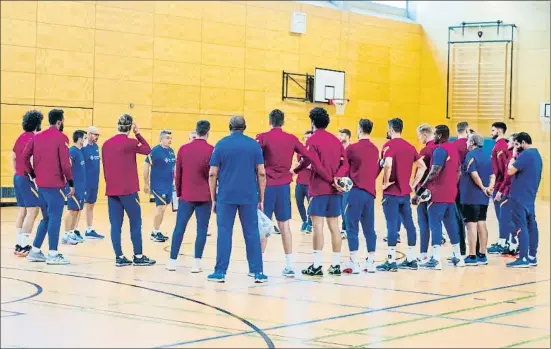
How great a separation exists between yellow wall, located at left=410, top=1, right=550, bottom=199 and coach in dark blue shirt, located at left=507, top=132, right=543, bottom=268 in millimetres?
16372

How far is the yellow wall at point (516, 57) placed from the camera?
26.5 m

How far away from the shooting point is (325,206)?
9.33m

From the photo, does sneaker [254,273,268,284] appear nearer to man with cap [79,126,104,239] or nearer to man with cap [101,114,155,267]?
man with cap [101,114,155,267]

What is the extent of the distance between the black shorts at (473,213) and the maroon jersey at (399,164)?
50.2 inches

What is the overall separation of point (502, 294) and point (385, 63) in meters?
19.6

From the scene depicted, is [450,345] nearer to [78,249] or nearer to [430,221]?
[430,221]

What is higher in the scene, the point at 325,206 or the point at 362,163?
the point at 362,163

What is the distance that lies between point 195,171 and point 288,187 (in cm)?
112

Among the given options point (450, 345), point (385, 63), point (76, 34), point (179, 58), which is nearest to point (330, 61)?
point (385, 63)

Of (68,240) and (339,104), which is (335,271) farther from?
(339,104)

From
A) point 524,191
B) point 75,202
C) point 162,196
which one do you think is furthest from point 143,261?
point 524,191

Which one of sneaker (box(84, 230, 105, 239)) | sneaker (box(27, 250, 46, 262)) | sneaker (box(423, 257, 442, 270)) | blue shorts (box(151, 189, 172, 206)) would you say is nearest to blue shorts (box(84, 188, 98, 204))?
sneaker (box(84, 230, 105, 239))

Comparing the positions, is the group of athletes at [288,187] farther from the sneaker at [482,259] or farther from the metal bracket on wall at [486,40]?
the metal bracket on wall at [486,40]

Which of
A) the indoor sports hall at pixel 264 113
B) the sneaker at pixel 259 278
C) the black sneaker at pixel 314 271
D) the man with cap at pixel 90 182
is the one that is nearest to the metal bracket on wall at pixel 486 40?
the indoor sports hall at pixel 264 113
